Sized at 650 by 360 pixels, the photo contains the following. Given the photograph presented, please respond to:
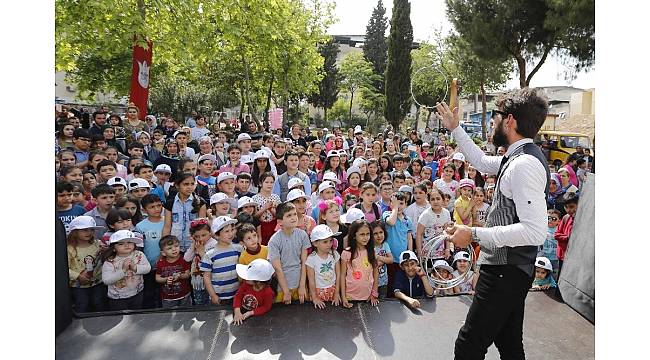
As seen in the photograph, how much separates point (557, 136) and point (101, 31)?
643 inches

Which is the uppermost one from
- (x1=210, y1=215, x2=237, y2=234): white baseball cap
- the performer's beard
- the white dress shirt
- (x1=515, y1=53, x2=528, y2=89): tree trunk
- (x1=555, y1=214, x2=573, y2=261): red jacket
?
(x1=515, y1=53, x2=528, y2=89): tree trunk

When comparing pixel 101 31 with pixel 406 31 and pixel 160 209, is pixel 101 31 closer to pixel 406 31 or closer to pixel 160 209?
pixel 160 209

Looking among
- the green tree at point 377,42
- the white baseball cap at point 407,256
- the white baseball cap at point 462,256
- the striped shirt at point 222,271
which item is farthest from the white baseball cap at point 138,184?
the green tree at point 377,42

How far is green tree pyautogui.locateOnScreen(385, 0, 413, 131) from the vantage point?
2720cm

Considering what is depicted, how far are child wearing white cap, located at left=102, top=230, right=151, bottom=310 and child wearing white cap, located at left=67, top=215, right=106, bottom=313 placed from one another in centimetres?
14

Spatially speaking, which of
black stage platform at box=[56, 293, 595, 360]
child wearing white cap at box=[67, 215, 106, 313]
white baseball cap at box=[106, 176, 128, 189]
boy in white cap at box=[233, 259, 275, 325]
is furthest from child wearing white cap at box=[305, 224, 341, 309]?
white baseball cap at box=[106, 176, 128, 189]

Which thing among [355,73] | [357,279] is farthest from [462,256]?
[355,73]

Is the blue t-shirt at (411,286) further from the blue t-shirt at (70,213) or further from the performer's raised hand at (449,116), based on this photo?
the blue t-shirt at (70,213)

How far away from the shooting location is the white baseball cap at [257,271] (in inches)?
133

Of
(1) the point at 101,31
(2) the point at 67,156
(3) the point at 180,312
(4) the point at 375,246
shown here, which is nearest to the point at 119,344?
(3) the point at 180,312

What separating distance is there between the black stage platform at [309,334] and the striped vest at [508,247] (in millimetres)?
1120

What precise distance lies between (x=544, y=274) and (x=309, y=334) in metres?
2.41

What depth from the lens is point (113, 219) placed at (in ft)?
13.0

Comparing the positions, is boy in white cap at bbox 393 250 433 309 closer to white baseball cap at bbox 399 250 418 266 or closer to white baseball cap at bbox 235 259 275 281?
white baseball cap at bbox 399 250 418 266
